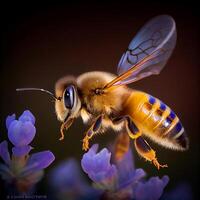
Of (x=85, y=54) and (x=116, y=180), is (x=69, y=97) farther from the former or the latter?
(x=85, y=54)

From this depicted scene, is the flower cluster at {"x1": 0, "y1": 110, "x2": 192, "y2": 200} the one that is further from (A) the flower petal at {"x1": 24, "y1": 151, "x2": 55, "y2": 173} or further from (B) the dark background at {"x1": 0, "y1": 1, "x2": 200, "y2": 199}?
(B) the dark background at {"x1": 0, "y1": 1, "x2": 200, "y2": 199}

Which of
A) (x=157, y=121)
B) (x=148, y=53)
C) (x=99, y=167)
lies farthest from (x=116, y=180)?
(x=148, y=53)

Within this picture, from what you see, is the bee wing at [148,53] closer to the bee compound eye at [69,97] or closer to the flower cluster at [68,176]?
the bee compound eye at [69,97]

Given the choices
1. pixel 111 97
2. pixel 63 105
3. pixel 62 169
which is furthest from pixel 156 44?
Answer: pixel 62 169

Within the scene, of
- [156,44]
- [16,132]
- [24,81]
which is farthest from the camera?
[24,81]

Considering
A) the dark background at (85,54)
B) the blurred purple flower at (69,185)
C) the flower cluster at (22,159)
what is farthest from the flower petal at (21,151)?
the dark background at (85,54)

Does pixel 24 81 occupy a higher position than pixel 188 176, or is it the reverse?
pixel 24 81

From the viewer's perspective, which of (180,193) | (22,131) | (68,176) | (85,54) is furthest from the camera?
(85,54)

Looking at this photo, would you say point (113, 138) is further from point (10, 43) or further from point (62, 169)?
point (10, 43)

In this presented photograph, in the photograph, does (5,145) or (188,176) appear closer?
(5,145)
